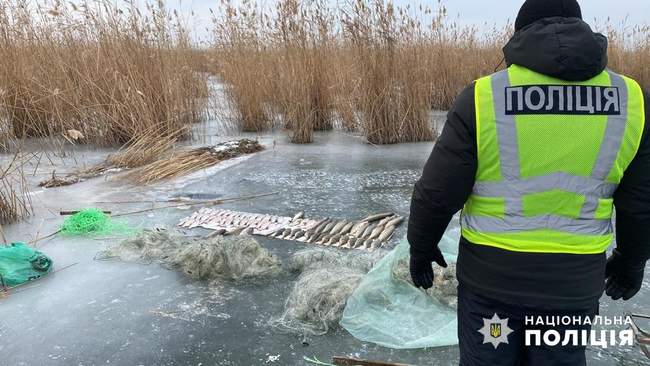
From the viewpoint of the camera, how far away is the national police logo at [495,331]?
5.52 ft

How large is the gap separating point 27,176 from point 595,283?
21.7 ft

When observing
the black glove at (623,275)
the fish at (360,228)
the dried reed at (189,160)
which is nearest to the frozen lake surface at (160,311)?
the fish at (360,228)

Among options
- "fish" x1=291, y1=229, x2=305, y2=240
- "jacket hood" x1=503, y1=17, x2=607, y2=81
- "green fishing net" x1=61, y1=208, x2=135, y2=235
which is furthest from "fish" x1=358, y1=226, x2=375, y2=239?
"jacket hood" x1=503, y1=17, x2=607, y2=81

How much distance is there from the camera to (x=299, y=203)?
5027 millimetres

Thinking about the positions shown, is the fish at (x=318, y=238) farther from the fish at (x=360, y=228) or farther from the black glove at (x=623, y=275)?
the black glove at (x=623, y=275)

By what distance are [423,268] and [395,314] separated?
1028 millimetres

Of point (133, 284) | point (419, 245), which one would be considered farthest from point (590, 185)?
point (133, 284)

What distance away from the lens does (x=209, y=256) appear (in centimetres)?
340

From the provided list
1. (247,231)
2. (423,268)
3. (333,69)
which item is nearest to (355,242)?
(247,231)

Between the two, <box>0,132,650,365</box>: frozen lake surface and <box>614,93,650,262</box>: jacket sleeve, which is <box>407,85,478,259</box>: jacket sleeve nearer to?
<box>614,93,650,262</box>: jacket sleeve

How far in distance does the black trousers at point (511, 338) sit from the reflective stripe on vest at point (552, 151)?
0.72ft

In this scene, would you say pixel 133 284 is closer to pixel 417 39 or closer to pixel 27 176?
pixel 27 176

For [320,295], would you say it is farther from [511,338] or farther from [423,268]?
[511,338]

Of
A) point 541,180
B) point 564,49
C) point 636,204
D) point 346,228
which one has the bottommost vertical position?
point 346,228
